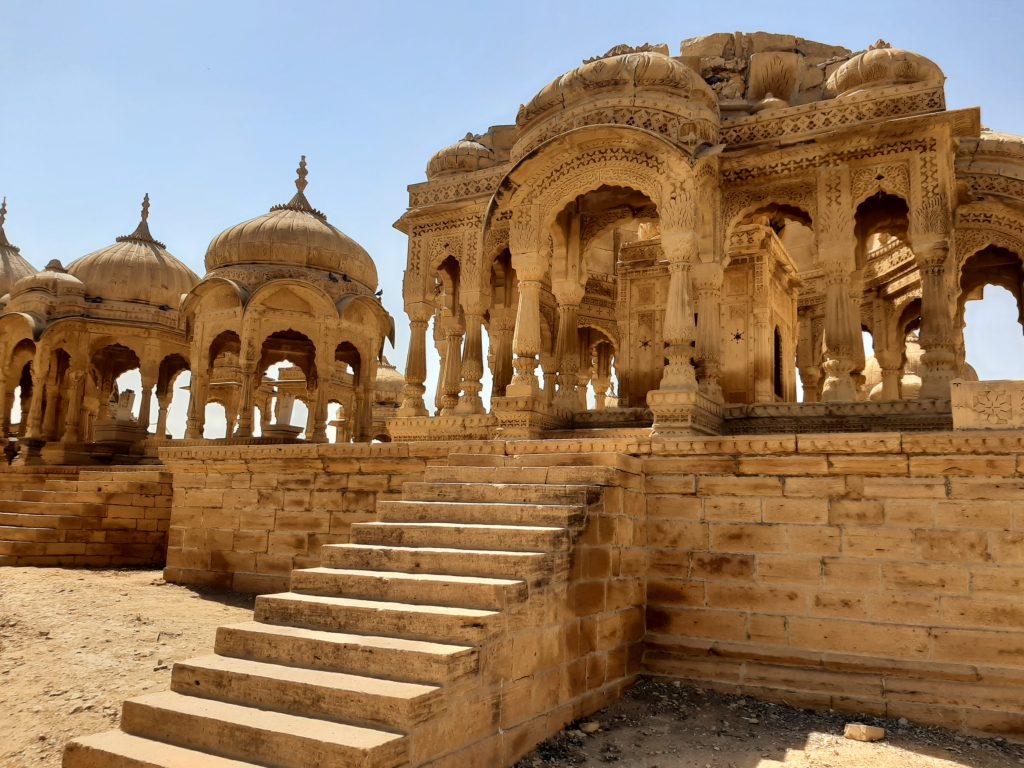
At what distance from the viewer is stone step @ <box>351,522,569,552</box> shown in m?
4.90

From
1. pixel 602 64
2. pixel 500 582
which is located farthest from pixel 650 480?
pixel 602 64

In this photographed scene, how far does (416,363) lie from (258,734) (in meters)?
8.97

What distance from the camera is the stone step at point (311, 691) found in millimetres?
3591

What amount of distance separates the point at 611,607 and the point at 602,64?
699cm

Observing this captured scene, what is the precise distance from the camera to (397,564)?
5004mm

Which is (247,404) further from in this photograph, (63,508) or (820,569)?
(820,569)

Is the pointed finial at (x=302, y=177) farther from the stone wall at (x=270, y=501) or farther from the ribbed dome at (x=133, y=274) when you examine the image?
the stone wall at (x=270, y=501)

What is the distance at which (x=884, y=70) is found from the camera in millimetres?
9609

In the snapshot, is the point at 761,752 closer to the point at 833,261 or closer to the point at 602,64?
the point at 833,261

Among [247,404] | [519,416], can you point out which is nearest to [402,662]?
[519,416]

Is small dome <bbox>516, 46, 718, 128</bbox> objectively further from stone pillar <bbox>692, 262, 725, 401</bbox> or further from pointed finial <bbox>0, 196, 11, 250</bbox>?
pointed finial <bbox>0, 196, 11, 250</bbox>

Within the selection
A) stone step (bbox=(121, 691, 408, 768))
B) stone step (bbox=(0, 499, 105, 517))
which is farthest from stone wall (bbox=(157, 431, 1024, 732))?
stone step (bbox=(0, 499, 105, 517))

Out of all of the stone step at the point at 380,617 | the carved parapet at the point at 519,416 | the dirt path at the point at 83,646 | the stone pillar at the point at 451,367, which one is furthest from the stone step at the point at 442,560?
the stone pillar at the point at 451,367

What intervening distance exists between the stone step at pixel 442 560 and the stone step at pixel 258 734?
1.30 meters
